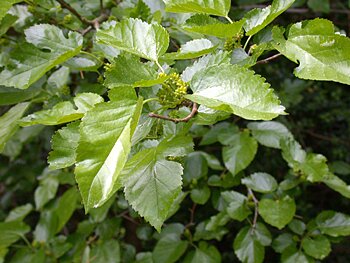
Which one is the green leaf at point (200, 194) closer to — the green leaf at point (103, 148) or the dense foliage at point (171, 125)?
the dense foliage at point (171, 125)

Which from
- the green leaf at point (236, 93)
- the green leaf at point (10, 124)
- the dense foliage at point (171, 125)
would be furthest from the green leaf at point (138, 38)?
the green leaf at point (10, 124)

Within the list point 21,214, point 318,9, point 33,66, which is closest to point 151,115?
point 33,66

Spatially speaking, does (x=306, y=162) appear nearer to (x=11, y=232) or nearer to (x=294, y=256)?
(x=294, y=256)

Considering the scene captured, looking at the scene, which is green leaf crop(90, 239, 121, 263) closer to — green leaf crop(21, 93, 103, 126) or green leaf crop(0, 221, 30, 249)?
green leaf crop(0, 221, 30, 249)

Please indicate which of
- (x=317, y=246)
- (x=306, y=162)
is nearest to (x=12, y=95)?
(x=306, y=162)

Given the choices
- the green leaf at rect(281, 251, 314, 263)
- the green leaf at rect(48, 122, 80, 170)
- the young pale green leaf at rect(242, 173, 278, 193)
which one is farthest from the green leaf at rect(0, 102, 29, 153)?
the green leaf at rect(281, 251, 314, 263)

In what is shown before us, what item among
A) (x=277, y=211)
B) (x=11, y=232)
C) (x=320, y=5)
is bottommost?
(x=11, y=232)
